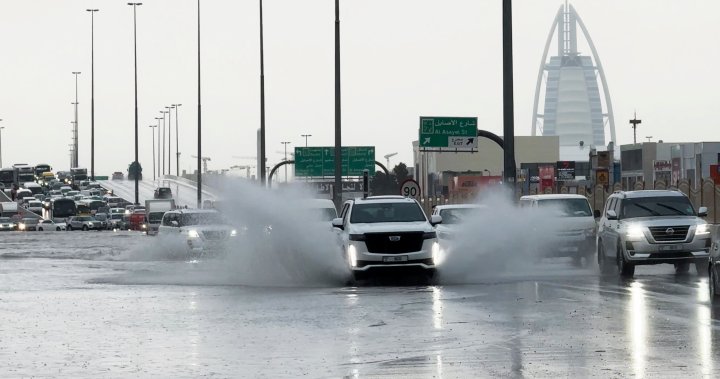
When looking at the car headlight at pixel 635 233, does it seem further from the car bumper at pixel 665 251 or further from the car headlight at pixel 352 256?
the car headlight at pixel 352 256

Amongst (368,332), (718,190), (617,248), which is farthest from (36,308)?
(718,190)

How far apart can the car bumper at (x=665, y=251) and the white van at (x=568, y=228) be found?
5.48m

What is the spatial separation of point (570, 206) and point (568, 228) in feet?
5.46

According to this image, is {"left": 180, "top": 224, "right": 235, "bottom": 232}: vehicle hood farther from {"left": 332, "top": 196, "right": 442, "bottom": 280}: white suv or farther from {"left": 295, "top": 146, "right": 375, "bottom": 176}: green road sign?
{"left": 295, "top": 146, "right": 375, "bottom": 176}: green road sign

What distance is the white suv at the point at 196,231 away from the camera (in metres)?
47.0

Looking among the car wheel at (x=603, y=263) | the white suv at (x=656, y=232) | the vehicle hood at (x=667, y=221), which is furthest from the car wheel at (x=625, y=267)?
the car wheel at (x=603, y=263)

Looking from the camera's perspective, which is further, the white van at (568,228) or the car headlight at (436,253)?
the white van at (568,228)

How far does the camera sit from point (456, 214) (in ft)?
124

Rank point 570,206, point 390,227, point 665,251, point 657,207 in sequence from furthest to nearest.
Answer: point 570,206 → point 657,207 → point 665,251 → point 390,227

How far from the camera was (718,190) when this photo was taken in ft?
151

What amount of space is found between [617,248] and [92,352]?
1744 cm

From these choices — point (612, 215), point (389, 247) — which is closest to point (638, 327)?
point (389, 247)

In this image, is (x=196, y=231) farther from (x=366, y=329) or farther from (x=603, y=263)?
(x=366, y=329)

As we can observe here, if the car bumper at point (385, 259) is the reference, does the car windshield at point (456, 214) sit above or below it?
above
